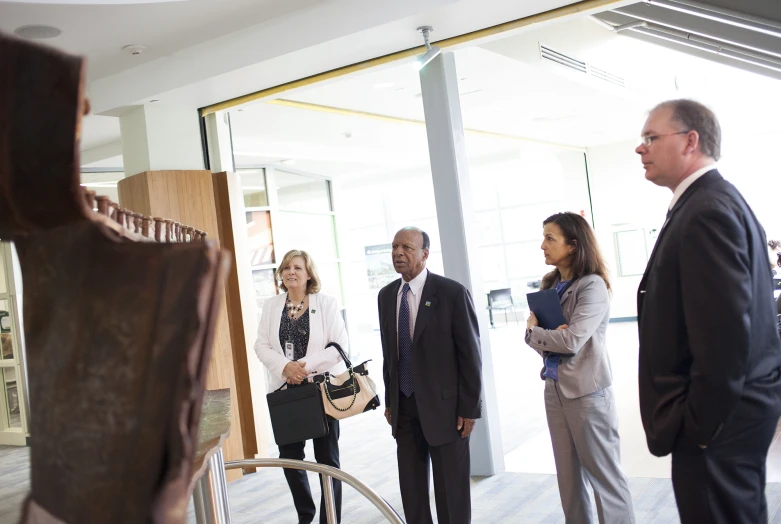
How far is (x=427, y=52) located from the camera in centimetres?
519

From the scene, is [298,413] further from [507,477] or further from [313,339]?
[507,477]

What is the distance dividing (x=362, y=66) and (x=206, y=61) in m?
1.26

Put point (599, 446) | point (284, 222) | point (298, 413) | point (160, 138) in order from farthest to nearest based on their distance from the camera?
point (284, 222) < point (160, 138) < point (298, 413) < point (599, 446)

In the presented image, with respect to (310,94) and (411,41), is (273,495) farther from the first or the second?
(310,94)

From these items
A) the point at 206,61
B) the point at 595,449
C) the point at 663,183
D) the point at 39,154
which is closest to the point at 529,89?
the point at 206,61

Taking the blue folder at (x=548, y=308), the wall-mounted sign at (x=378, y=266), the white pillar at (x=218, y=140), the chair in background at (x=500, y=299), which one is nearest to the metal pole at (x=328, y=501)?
the blue folder at (x=548, y=308)

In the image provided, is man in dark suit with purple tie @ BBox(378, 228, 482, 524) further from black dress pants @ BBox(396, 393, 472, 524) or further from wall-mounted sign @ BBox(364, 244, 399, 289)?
wall-mounted sign @ BBox(364, 244, 399, 289)

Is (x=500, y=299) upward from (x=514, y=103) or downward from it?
downward

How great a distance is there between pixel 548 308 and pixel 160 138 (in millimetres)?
4260

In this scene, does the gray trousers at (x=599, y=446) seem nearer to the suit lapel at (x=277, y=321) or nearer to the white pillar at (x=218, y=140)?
the suit lapel at (x=277, y=321)

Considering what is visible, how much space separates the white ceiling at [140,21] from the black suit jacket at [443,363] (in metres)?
2.55

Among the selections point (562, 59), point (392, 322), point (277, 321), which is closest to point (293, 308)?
point (277, 321)

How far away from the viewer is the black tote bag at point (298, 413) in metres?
4.01

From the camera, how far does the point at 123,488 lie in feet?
1.47
